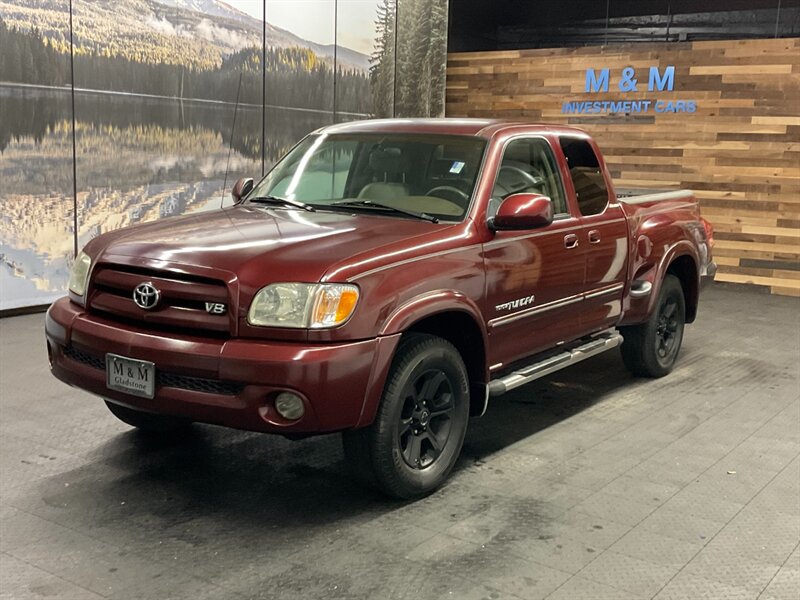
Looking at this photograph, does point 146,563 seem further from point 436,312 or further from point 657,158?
point 657,158

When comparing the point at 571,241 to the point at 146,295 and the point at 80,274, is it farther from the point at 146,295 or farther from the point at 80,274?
the point at 80,274

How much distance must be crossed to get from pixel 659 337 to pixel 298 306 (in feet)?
11.7

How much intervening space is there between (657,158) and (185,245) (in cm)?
880

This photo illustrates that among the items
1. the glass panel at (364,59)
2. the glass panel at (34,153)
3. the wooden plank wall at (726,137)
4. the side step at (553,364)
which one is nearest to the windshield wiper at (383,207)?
the side step at (553,364)

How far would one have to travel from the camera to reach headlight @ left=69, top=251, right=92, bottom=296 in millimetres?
3869

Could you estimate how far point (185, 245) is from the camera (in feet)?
11.9

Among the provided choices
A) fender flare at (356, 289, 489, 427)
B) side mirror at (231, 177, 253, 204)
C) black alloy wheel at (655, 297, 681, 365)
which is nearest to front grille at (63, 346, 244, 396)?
fender flare at (356, 289, 489, 427)

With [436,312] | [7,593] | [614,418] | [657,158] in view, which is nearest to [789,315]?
[657,158]

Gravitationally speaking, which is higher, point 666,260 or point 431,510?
point 666,260

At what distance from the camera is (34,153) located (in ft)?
25.3

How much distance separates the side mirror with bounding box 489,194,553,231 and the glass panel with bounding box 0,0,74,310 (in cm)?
522

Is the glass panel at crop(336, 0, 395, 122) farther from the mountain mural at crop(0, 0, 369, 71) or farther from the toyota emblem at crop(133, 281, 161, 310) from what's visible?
the toyota emblem at crop(133, 281, 161, 310)

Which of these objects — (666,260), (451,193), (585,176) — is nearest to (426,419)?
(451,193)

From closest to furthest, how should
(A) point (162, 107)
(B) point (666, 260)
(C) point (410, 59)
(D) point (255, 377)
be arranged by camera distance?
(D) point (255, 377), (B) point (666, 260), (A) point (162, 107), (C) point (410, 59)
